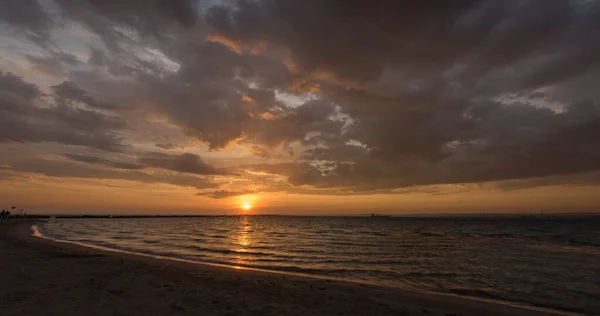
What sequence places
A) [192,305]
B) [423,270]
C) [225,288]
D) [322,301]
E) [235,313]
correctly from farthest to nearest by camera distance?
[423,270] → [225,288] → [322,301] → [192,305] → [235,313]

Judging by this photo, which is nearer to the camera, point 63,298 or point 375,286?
point 63,298

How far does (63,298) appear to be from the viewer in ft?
40.1

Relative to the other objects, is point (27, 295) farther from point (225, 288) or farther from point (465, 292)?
point (465, 292)

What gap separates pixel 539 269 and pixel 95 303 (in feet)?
102

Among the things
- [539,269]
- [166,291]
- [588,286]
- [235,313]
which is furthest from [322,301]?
[539,269]

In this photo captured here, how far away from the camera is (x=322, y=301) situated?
13.9 m

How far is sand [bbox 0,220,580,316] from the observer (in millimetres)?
11477

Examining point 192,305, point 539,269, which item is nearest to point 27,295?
point 192,305

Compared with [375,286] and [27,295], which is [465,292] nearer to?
[375,286]

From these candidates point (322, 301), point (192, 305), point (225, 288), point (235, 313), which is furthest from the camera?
point (225, 288)

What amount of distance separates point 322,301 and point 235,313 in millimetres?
4238

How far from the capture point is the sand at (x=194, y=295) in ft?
37.7

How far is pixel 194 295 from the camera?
13750 mm

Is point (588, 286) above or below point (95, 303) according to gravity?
below
